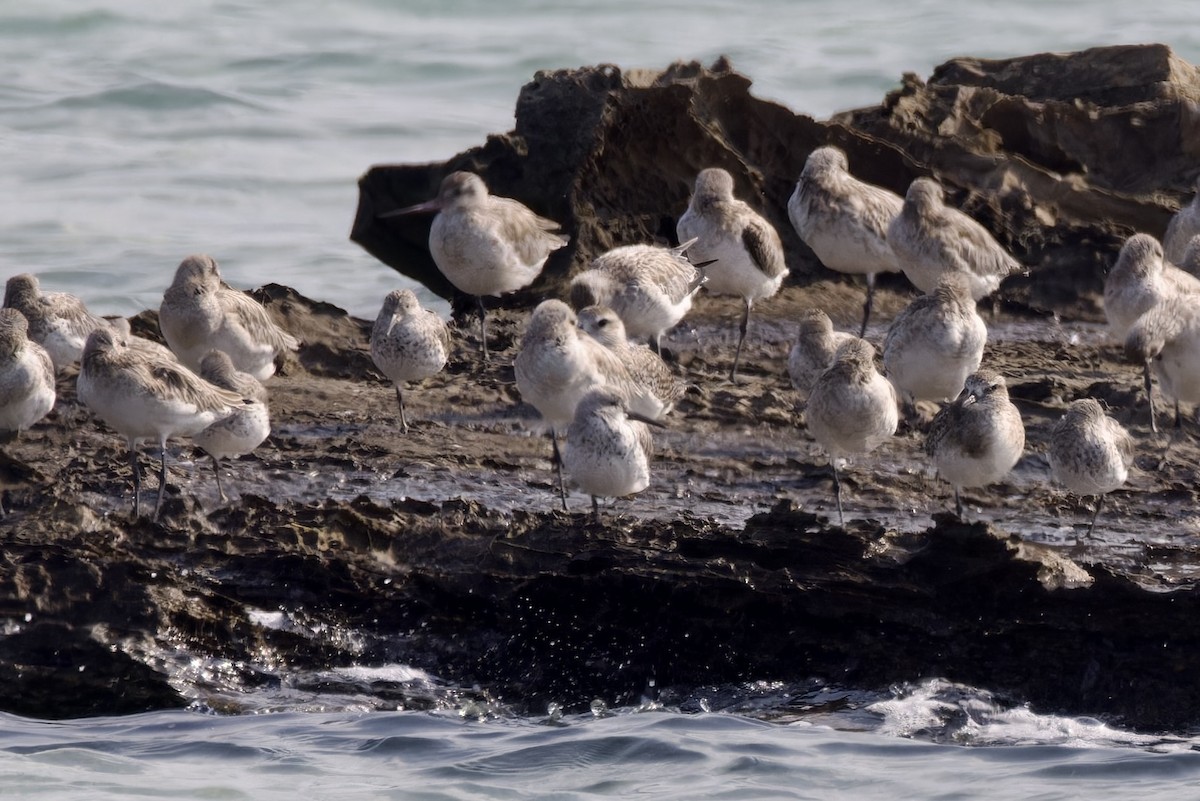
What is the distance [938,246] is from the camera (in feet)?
39.4

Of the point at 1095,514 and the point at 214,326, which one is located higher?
the point at 214,326

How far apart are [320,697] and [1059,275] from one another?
26.4 ft

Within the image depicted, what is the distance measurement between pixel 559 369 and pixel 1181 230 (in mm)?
6193

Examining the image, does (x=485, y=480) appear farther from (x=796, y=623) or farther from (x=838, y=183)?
(x=838, y=183)

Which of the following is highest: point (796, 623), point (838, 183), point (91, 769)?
point (838, 183)

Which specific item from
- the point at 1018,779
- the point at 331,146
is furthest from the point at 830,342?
the point at 331,146

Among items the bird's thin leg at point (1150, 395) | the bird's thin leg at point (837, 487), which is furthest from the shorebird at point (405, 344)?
the bird's thin leg at point (1150, 395)

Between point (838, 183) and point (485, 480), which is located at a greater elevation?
point (838, 183)

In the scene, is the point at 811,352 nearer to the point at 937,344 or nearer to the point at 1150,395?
the point at 937,344

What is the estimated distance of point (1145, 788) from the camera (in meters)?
6.50

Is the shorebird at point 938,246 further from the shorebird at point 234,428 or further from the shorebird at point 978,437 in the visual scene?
the shorebird at point 234,428

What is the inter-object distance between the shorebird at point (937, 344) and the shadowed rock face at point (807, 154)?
319cm

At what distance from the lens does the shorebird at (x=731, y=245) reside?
12.3m

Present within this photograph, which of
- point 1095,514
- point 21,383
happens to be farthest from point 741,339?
point 21,383
